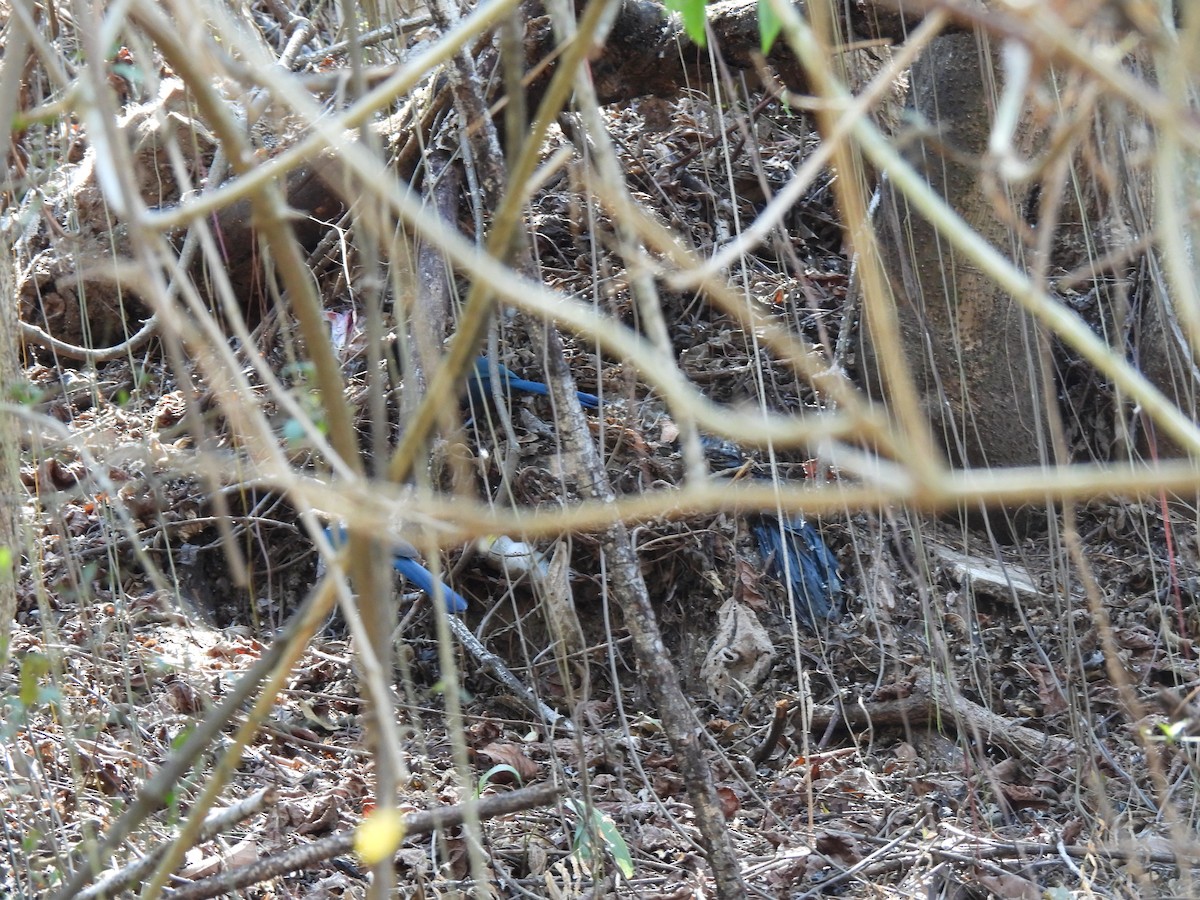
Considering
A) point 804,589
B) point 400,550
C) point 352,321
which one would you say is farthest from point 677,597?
point 352,321

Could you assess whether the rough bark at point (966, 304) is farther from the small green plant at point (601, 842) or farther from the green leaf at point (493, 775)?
the small green plant at point (601, 842)

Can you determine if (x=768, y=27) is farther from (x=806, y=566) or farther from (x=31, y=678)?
Answer: (x=806, y=566)

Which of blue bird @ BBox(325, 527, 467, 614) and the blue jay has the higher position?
blue bird @ BBox(325, 527, 467, 614)

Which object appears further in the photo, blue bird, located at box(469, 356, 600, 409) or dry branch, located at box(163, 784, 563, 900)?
blue bird, located at box(469, 356, 600, 409)

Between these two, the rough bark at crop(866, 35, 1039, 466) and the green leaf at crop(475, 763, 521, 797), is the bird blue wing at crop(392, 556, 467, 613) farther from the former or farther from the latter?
the rough bark at crop(866, 35, 1039, 466)

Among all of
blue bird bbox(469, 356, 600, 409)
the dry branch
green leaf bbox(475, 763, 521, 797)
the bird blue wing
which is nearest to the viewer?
the dry branch

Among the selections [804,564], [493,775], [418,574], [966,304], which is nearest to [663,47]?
[966,304]

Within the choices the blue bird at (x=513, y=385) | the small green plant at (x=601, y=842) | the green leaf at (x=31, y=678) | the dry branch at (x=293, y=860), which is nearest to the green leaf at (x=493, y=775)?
the small green plant at (x=601, y=842)

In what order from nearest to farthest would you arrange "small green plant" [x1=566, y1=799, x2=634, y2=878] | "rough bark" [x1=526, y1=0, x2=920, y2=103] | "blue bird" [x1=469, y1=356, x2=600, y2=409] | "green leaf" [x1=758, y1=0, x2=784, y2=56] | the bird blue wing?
"green leaf" [x1=758, y1=0, x2=784, y2=56], "small green plant" [x1=566, y1=799, x2=634, y2=878], "rough bark" [x1=526, y1=0, x2=920, y2=103], the bird blue wing, "blue bird" [x1=469, y1=356, x2=600, y2=409]

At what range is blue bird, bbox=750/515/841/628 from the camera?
9.78ft

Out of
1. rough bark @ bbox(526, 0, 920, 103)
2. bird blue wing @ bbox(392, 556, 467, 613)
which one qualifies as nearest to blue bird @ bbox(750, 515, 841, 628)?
bird blue wing @ bbox(392, 556, 467, 613)

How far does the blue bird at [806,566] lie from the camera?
2.98m

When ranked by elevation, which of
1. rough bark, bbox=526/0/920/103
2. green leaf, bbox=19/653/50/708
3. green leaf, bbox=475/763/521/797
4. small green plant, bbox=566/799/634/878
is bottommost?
green leaf, bbox=475/763/521/797

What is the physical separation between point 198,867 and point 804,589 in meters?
1.66
